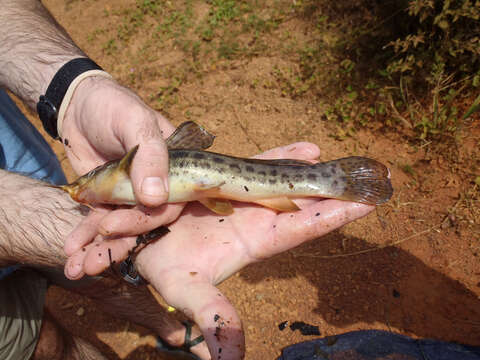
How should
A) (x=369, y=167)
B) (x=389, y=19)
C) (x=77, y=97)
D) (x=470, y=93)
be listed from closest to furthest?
(x=369, y=167), (x=77, y=97), (x=470, y=93), (x=389, y=19)

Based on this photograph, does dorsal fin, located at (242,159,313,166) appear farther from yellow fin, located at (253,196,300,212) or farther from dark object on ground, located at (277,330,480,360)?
dark object on ground, located at (277,330,480,360)

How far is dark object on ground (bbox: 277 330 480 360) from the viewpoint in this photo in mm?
3641

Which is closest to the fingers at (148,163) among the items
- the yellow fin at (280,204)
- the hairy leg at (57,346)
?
the yellow fin at (280,204)

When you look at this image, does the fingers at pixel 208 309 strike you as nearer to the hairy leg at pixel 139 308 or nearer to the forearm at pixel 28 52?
the hairy leg at pixel 139 308

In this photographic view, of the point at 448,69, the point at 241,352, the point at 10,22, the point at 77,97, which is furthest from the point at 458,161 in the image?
the point at 10,22

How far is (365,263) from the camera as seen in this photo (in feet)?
15.7

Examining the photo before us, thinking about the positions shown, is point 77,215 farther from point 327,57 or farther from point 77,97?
point 327,57

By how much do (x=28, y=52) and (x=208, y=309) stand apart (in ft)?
13.1

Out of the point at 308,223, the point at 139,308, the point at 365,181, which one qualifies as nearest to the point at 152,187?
the point at 308,223

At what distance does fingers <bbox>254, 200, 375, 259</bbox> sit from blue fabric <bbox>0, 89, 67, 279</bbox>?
11.1 ft

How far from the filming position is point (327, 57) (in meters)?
7.21

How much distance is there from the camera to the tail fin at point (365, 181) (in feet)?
10.3

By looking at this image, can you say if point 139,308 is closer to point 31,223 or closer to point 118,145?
point 31,223

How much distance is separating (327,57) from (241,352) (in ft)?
21.5
